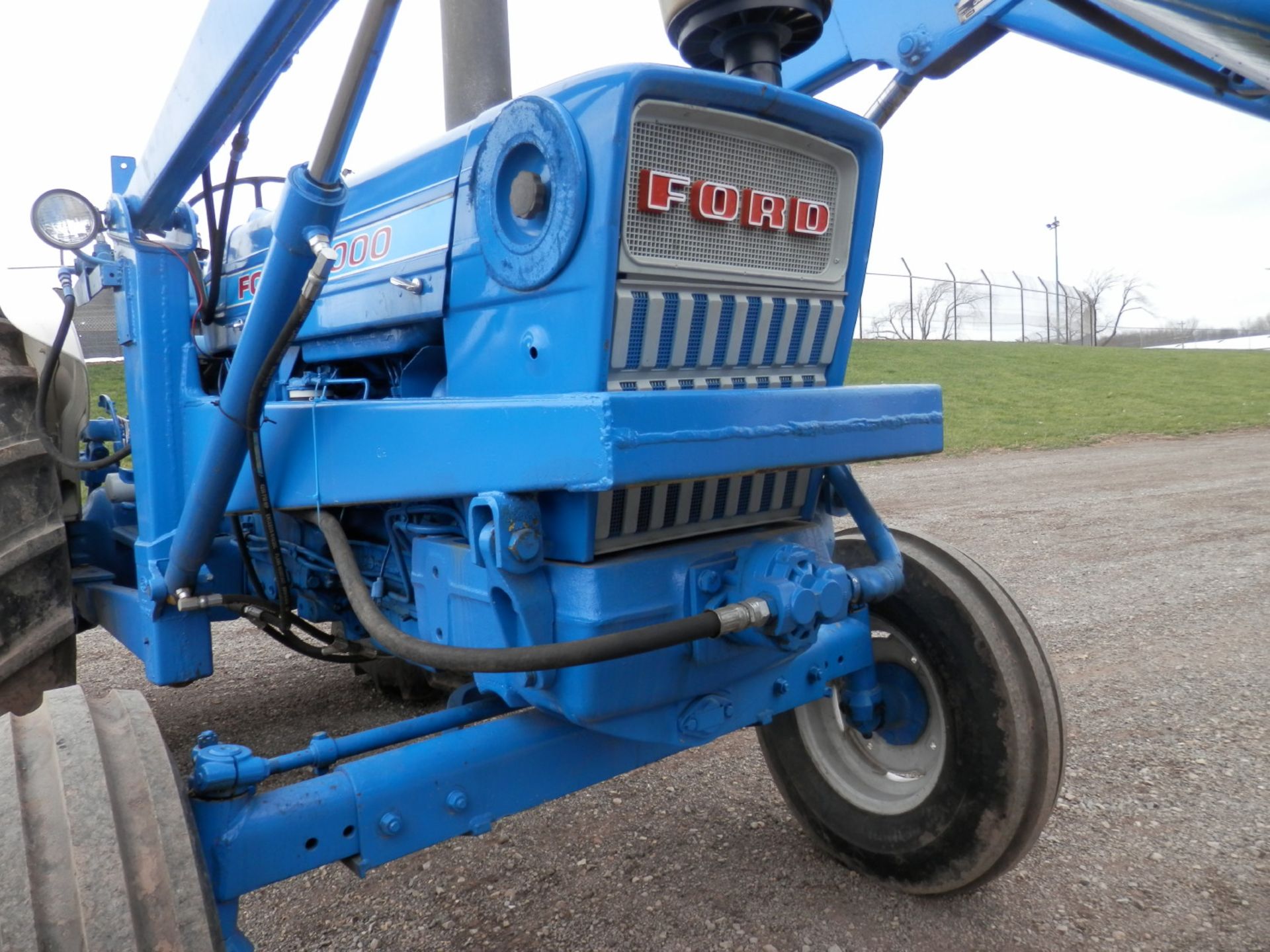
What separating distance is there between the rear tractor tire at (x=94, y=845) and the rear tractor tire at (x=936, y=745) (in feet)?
5.33

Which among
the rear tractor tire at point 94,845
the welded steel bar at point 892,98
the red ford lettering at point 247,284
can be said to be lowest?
the rear tractor tire at point 94,845

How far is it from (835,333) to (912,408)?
24 centimetres

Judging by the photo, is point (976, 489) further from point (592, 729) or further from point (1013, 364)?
point (1013, 364)

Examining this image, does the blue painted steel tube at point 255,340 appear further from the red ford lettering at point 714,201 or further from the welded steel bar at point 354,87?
the red ford lettering at point 714,201

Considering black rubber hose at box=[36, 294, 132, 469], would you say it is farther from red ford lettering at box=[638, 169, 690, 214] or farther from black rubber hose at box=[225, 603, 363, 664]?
red ford lettering at box=[638, 169, 690, 214]

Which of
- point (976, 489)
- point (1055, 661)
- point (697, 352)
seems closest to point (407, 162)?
point (697, 352)

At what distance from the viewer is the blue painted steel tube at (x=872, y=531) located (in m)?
2.14

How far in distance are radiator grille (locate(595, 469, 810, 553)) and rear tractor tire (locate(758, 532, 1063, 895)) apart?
0.46 meters

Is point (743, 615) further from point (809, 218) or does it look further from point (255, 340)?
point (255, 340)

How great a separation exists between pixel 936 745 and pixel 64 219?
2.61 m

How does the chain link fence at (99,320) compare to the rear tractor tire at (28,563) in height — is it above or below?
above

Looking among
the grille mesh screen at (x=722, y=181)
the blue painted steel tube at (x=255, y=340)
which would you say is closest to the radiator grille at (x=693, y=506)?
the grille mesh screen at (x=722, y=181)

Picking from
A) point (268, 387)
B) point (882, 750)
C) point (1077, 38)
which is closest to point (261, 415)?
point (268, 387)

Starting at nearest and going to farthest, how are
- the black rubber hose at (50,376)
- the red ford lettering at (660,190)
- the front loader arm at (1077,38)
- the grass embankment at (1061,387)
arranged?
1. the front loader arm at (1077,38)
2. the red ford lettering at (660,190)
3. the black rubber hose at (50,376)
4. the grass embankment at (1061,387)
